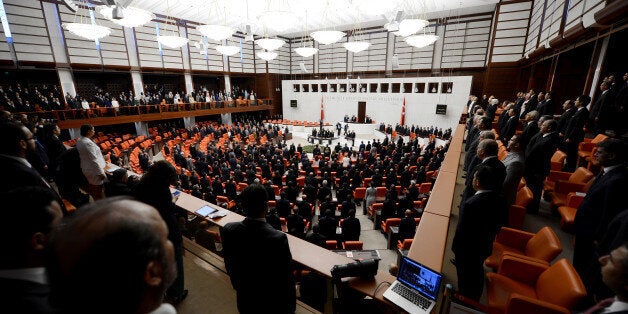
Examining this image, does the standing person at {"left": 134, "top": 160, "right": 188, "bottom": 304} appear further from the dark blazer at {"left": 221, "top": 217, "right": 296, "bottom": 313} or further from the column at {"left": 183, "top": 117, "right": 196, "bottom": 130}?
the column at {"left": 183, "top": 117, "right": 196, "bottom": 130}

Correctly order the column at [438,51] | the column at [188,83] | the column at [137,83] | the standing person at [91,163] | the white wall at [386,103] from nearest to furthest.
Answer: the standing person at [91,163] → the column at [137,83] → the white wall at [386,103] → the column at [438,51] → the column at [188,83]

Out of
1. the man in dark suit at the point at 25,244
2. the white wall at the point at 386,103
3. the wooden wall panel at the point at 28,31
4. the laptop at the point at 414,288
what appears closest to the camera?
the man in dark suit at the point at 25,244

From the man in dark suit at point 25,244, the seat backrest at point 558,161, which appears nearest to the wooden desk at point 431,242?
the man in dark suit at point 25,244

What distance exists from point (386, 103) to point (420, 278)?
18860 millimetres

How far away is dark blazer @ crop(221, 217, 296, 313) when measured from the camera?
1.70m

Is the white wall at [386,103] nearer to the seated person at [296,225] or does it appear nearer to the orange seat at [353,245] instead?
the orange seat at [353,245]

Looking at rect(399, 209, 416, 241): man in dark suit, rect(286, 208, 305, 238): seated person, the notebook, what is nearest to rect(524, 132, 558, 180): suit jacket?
rect(399, 209, 416, 241): man in dark suit

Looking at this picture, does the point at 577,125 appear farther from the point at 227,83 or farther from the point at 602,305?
the point at 227,83

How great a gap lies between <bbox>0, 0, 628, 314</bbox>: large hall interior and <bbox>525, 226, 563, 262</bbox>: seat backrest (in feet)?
0.08

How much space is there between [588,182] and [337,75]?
1997cm

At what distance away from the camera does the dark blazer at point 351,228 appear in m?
4.81

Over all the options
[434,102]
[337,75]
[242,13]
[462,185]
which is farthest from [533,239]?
[337,75]

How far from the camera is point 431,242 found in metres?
2.51

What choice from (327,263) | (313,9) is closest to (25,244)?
(327,263)
